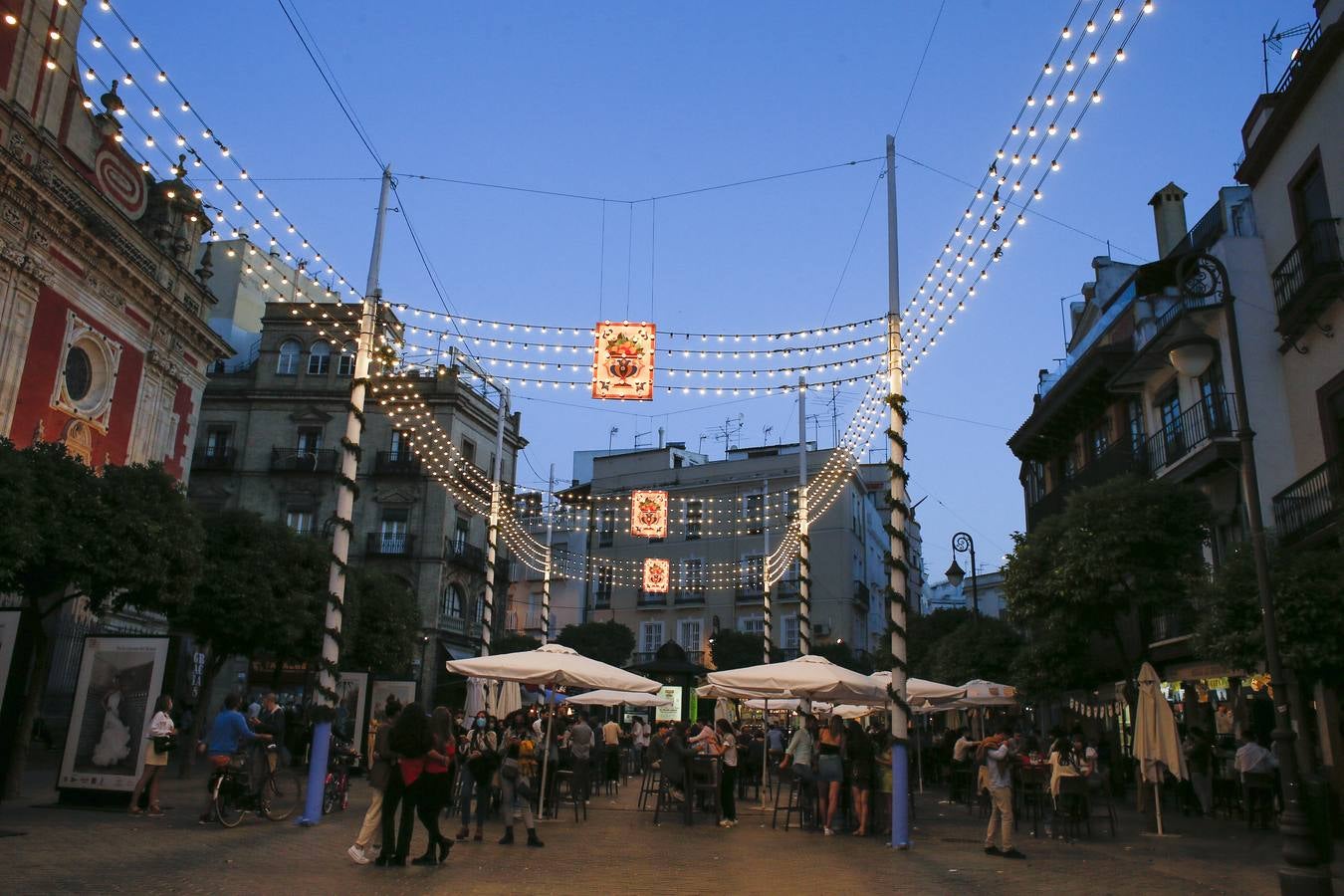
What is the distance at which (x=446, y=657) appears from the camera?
43812 millimetres

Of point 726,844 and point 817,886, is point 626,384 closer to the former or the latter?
point 726,844

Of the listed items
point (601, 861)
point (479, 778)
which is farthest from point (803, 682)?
point (601, 861)

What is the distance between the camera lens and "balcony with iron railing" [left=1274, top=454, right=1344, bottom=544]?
16562 mm

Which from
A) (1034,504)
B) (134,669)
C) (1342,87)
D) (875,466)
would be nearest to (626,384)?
(134,669)

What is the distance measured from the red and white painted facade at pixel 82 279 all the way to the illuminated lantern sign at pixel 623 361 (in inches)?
289

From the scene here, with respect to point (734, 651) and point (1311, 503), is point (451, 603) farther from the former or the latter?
point (1311, 503)

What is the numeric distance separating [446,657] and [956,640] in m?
22.7

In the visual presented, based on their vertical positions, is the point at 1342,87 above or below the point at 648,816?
above

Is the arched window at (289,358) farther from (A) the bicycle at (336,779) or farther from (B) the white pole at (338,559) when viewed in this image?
(A) the bicycle at (336,779)

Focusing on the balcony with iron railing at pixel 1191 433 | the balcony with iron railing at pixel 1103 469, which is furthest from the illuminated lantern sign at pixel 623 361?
the balcony with iron railing at pixel 1191 433

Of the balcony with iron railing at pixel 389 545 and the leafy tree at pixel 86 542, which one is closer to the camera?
the leafy tree at pixel 86 542

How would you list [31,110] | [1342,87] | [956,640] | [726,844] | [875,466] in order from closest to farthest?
[726,844] < [1342,87] < [31,110] < [956,640] < [875,466]

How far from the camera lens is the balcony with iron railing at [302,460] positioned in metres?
43.8

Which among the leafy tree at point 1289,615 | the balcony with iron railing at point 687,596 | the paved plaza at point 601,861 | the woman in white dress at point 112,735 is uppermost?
the balcony with iron railing at point 687,596
